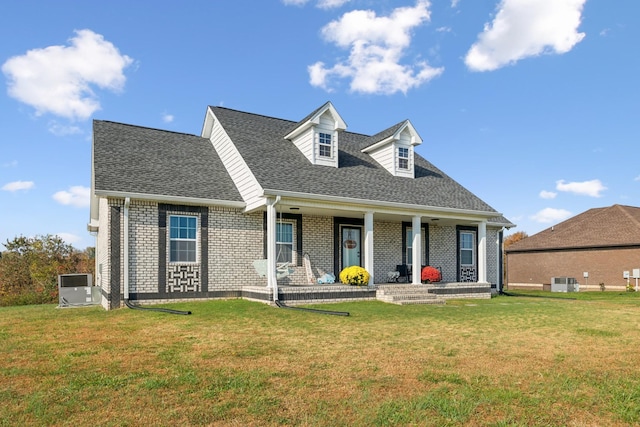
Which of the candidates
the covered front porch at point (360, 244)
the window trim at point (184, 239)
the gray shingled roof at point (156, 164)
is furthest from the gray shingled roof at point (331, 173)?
the window trim at point (184, 239)

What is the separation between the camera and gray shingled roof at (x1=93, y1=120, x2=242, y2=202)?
1455 cm

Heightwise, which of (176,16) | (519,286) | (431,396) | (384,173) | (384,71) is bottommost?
(519,286)

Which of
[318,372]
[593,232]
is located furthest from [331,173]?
[593,232]

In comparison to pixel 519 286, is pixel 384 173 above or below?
above

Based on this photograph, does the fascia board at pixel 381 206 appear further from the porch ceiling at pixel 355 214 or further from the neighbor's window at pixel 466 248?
the neighbor's window at pixel 466 248

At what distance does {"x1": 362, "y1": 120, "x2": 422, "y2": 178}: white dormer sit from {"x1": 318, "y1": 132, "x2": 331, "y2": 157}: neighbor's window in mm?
2776

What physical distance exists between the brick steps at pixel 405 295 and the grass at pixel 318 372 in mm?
4617

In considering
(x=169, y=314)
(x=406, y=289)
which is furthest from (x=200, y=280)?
(x=406, y=289)

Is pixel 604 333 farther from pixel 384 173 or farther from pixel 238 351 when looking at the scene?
pixel 384 173

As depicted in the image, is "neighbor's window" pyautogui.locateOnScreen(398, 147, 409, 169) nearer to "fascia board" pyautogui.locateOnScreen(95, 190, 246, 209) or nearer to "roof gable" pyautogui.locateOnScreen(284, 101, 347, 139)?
"roof gable" pyautogui.locateOnScreen(284, 101, 347, 139)

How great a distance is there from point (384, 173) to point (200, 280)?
888 cm

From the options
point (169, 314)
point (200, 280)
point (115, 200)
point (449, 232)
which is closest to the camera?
point (169, 314)

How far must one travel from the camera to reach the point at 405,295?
51.7 ft

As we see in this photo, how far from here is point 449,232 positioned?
69.7 ft
